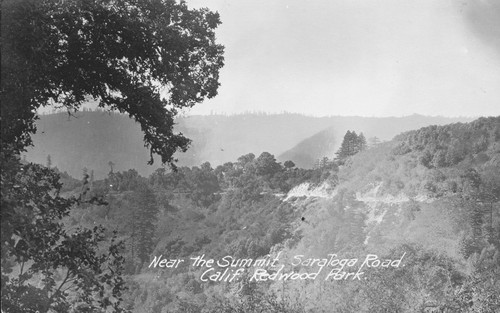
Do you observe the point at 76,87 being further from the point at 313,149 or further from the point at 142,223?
the point at 313,149

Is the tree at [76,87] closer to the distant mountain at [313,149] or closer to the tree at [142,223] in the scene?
the tree at [142,223]

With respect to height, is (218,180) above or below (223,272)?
above

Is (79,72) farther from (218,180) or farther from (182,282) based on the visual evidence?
(218,180)

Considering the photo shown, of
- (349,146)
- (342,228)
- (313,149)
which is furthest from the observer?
(313,149)

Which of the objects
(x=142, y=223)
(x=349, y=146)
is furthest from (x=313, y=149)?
(x=142, y=223)

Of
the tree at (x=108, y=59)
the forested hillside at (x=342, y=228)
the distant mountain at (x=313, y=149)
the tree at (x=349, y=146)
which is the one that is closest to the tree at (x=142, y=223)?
the forested hillside at (x=342, y=228)

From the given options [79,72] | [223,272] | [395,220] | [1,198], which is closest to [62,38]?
[79,72]
